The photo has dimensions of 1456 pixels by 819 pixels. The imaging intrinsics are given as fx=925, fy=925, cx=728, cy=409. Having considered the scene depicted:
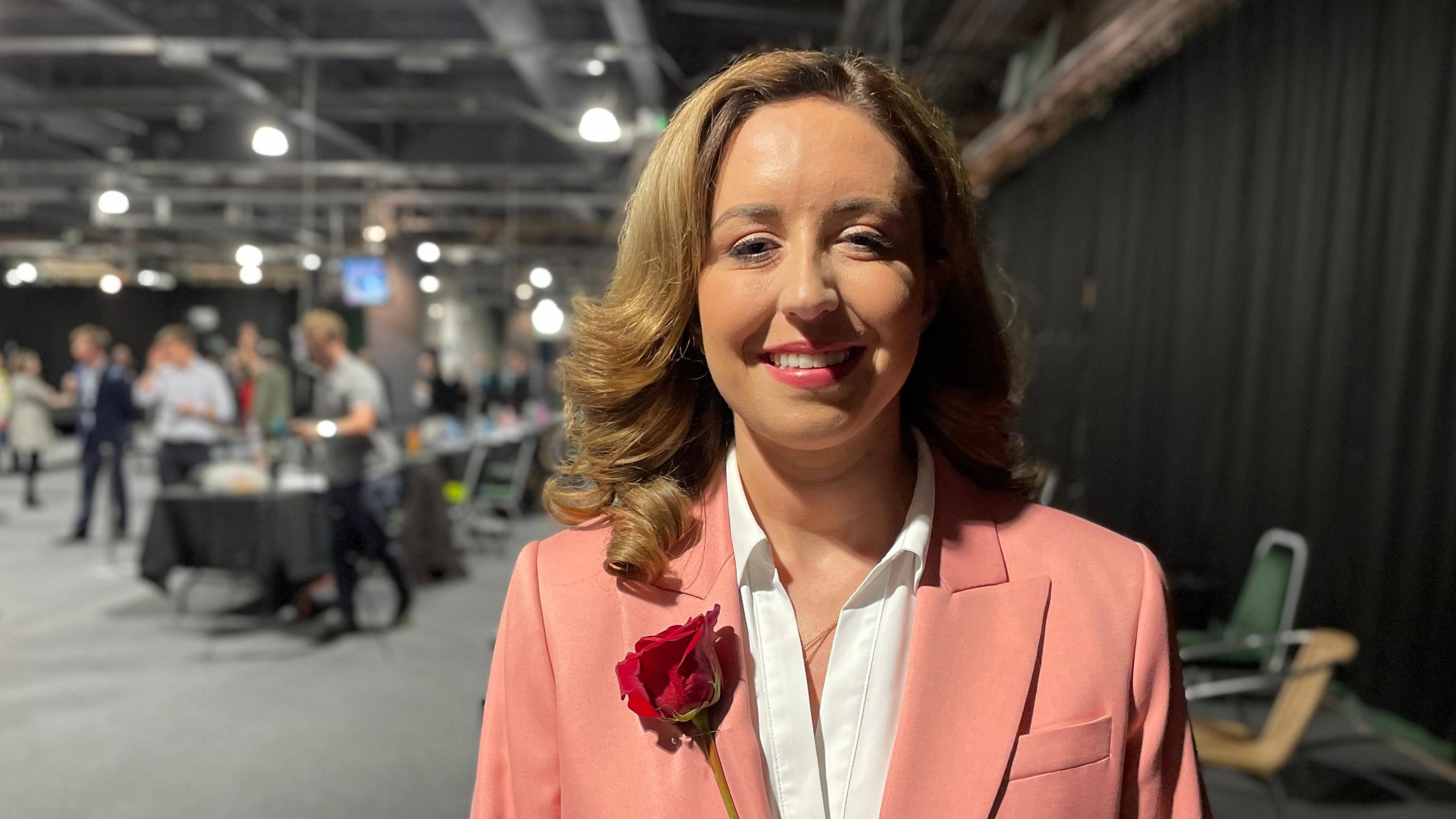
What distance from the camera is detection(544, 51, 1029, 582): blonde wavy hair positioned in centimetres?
96

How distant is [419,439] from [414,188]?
276 inches

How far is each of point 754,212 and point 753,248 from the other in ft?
0.12

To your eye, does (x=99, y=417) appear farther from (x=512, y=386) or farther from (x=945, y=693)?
(x=945, y=693)

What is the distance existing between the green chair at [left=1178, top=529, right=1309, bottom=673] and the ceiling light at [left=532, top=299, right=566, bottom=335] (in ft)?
20.7

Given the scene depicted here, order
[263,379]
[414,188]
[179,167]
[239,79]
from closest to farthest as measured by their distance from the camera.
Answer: [263,379] < [239,79] < [179,167] < [414,188]

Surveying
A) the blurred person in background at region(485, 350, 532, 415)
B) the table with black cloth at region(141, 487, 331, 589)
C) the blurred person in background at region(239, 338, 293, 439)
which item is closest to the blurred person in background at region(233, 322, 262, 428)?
the blurred person in background at region(239, 338, 293, 439)

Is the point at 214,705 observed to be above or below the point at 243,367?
below

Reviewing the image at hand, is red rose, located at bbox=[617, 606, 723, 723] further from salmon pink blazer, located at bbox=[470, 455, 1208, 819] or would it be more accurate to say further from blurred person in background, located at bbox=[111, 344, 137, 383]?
blurred person in background, located at bbox=[111, 344, 137, 383]

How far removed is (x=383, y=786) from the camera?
3436mm

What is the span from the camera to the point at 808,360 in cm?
89

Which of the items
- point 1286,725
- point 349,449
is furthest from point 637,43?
point 1286,725

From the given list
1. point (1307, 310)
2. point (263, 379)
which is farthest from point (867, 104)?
point (263, 379)

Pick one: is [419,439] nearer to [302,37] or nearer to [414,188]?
[302,37]

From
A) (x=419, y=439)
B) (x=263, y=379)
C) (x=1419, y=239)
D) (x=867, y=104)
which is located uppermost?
(x=1419, y=239)
